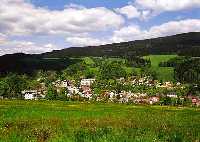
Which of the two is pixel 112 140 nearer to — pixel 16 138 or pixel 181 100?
pixel 16 138

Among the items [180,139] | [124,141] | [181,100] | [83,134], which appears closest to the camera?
[124,141]

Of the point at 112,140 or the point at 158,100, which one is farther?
the point at 158,100

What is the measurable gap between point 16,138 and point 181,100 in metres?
175

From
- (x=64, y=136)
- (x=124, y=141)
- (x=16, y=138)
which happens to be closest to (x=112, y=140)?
(x=124, y=141)

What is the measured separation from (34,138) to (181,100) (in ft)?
575

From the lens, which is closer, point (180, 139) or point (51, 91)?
point (180, 139)

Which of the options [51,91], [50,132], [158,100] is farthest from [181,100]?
[50,132]

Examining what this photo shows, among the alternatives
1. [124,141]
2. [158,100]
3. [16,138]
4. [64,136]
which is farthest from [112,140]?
[158,100]

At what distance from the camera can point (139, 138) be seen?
55.5 feet

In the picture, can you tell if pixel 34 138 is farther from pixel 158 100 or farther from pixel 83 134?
pixel 158 100

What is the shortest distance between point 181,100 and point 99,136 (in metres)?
174

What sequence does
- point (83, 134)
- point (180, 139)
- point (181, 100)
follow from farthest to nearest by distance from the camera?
1. point (181, 100)
2. point (83, 134)
3. point (180, 139)

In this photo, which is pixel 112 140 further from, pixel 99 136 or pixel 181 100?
pixel 181 100

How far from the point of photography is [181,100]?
18825 centimetres
